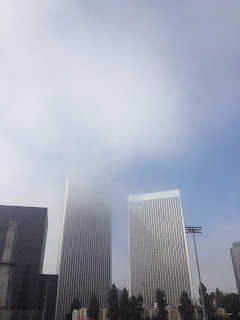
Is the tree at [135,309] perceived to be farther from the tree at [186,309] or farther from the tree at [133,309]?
the tree at [186,309]

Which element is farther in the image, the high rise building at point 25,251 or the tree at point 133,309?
the high rise building at point 25,251

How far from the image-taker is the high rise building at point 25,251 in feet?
402

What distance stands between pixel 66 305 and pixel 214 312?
13181cm

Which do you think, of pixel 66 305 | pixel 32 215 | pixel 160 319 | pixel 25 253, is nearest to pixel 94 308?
pixel 160 319

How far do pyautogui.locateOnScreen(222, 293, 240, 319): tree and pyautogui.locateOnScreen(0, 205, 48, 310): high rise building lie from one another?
77.9 metres

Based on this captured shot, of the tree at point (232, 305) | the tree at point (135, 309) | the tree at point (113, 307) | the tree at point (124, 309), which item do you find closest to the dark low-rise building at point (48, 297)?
the tree at point (113, 307)

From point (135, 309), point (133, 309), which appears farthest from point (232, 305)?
point (133, 309)

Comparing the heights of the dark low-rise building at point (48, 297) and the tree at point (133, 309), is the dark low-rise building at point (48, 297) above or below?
above

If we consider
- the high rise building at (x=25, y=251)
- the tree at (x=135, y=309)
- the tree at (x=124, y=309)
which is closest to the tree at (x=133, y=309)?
the tree at (x=135, y=309)

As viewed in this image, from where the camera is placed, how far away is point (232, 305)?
105562 millimetres

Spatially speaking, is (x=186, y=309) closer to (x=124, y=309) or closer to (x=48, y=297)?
(x=124, y=309)

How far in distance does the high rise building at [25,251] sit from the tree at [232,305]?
256 feet

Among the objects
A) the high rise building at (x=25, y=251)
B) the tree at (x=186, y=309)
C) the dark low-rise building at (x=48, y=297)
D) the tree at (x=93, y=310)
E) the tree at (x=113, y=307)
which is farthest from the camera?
the dark low-rise building at (x=48, y=297)

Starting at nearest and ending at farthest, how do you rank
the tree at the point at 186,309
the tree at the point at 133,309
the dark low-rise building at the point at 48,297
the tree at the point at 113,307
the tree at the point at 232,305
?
the tree at the point at 186,309 → the tree at the point at 133,309 → the tree at the point at 113,307 → the tree at the point at 232,305 → the dark low-rise building at the point at 48,297
